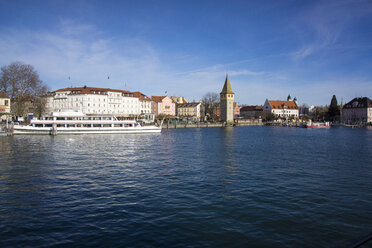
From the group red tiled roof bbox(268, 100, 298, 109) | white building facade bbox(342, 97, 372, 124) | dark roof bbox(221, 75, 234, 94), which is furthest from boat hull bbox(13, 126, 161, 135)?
red tiled roof bbox(268, 100, 298, 109)

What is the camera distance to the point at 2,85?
56.4 meters

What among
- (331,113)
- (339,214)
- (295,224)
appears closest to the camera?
(295,224)

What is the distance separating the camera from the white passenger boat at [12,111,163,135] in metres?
49.7

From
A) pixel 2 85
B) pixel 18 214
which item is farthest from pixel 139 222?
pixel 2 85

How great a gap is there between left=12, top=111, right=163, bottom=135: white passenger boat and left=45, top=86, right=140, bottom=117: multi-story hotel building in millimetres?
37006

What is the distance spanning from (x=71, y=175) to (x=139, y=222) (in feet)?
29.3

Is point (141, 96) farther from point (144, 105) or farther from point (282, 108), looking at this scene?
point (282, 108)

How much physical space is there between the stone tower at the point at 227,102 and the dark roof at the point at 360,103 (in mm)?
61263

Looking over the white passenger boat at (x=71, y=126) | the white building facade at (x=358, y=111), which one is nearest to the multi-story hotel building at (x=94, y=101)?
the white passenger boat at (x=71, y=126)

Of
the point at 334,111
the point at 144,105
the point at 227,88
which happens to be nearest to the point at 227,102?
the point at 227,88

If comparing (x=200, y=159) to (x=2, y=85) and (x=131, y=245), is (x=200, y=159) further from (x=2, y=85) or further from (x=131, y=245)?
(x=2, y=85)

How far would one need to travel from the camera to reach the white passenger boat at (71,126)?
49719mm

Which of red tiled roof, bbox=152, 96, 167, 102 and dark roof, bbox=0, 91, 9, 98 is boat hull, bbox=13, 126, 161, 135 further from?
red tiled roof, bbox=152, 96, 167, 102

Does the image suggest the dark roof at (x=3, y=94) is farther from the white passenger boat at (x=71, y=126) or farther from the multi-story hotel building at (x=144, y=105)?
the multi-story hotel building at (x=144, y=105)
